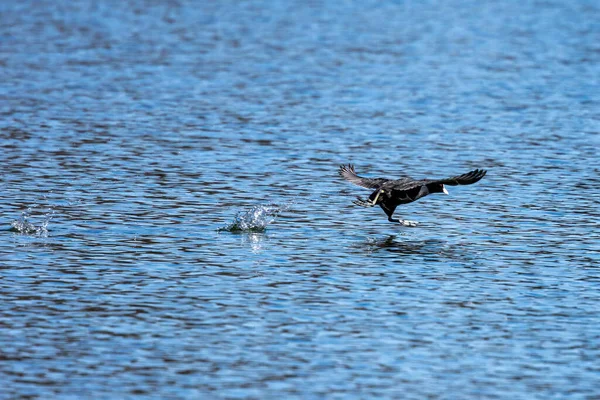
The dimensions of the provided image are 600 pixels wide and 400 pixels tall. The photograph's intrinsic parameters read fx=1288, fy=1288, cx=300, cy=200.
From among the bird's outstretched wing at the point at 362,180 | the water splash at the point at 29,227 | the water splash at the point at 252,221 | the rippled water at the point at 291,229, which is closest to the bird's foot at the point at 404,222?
the rippled water at the point at 291,229

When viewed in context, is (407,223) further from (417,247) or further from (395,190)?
(417,247)

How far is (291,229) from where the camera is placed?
62.6 ft

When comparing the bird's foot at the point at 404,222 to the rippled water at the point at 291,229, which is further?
the bird's foot at the point at 404,222

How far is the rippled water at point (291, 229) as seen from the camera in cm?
1273

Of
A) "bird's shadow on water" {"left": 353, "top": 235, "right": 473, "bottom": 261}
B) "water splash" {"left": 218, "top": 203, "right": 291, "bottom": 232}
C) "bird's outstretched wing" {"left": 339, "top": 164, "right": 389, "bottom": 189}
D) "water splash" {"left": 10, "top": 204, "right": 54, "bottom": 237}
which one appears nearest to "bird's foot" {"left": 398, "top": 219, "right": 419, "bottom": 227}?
"bird's shadow on water" {"left": 353, "top": 235, "right": 473, "bottom": 261}

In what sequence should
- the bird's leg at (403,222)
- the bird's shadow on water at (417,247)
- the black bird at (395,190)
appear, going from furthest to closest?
the bird's leg at (403,222) < the black bird at (395,190) < the bird's shadow on water at (417,247)

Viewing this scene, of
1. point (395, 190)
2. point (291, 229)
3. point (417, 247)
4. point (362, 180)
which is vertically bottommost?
point (417, 247)

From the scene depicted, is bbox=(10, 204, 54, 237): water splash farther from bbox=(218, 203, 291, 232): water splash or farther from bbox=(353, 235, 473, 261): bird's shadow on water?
bbox=(353, 235, 473, 261): bird's shadow on water

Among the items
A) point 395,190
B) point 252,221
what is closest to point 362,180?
point 395,190

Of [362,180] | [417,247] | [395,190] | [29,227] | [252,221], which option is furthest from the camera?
[362,180]

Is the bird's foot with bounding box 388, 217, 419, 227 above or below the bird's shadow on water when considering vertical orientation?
above

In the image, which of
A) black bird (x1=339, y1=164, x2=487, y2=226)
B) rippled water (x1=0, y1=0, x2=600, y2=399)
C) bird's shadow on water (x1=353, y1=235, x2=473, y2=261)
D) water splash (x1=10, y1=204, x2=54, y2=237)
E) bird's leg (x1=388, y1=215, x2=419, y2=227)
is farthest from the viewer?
bird's leg (x1=388, y1=215, x2=419, y2=227)

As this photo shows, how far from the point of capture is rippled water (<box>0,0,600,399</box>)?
1273cm

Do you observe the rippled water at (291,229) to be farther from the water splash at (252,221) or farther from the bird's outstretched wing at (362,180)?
the bird's outstretched wing at (362,180)
